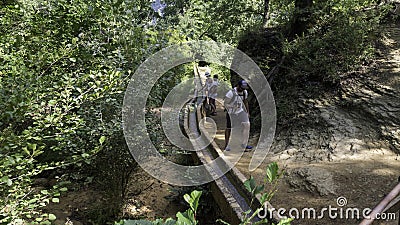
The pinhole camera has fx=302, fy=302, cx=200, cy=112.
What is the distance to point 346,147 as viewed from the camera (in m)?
5.32

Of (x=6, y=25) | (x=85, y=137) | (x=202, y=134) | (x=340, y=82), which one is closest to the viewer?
(x=6, y=25)

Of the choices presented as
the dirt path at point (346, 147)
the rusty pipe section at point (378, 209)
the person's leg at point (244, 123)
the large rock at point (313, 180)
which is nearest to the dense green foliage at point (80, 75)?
the dirt path at point (346, 147)

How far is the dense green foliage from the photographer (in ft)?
7.54

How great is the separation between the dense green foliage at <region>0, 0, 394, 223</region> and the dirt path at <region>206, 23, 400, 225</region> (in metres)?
0.59

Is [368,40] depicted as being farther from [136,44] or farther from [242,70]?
[136,44]

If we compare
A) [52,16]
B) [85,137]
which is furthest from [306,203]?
[52,16]

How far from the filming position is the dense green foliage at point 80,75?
2.30 meters

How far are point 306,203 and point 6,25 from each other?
14.0 ft

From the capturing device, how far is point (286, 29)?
8.91 metres

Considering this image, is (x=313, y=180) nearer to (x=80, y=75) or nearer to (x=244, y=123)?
(x=244, y=123)

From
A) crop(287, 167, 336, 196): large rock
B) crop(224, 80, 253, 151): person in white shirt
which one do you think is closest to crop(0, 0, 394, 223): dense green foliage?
crop(224, 80, 253, 151): person in white shirt

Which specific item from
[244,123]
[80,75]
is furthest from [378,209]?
[244,123]

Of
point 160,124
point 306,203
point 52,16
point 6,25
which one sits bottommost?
point 306,203

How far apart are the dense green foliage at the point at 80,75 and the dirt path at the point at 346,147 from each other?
589 mm
